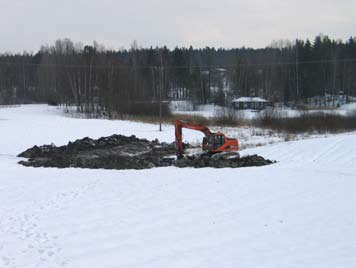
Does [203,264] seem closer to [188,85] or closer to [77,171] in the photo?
[77,171]

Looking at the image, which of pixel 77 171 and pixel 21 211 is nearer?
pixel 21 211

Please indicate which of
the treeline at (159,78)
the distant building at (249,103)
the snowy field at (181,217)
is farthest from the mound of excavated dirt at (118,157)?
the distant building at (249,103)

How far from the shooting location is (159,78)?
3420 inches

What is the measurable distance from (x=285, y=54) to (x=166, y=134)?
67942mm

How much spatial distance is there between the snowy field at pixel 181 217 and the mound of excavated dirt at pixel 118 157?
158cm

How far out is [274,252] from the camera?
755cm

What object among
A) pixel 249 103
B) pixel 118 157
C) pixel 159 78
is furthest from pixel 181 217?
pixel 159 78

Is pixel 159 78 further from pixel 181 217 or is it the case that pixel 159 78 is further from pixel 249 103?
pixel 181 217

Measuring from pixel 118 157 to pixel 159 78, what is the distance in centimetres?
6621

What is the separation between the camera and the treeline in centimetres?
6169

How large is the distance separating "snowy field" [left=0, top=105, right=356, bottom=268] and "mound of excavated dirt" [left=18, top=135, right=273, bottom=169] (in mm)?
1584

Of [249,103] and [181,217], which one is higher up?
[249,103]

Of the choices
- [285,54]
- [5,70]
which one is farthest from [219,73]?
[5,70]

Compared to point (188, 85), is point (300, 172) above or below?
below
